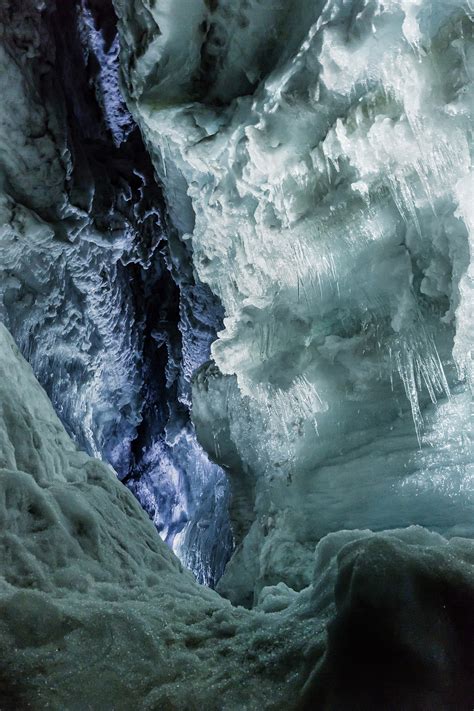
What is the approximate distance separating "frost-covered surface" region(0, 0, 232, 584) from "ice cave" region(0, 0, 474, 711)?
85 mm

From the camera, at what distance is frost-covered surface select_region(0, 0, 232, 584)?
8.73 meters

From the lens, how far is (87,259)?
10.4 meters

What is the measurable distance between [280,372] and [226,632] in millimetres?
3493

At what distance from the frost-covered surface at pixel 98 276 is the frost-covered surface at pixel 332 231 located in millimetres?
2645

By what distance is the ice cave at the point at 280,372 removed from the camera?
219 cm

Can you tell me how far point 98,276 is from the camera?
10844 millimetres

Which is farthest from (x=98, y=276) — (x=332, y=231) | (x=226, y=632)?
(x=226, y=632)

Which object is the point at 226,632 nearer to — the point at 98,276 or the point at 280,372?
the point at 280,372

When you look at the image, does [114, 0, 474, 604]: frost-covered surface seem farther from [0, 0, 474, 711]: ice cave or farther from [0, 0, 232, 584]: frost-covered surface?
[0, 0, 232, 584]: frost-covered surface

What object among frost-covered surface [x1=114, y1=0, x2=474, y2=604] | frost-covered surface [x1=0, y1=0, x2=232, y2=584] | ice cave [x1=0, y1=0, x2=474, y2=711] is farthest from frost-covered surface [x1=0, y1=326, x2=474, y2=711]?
frost-covered surface [x1=0, y1=0, x2=232, y2=584]

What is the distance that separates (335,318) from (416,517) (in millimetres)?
2078

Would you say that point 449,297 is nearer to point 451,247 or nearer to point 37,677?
point 451,247

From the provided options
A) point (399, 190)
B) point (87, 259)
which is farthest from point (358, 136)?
point (87, 259)

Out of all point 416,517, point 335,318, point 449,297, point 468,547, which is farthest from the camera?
point 335,318
